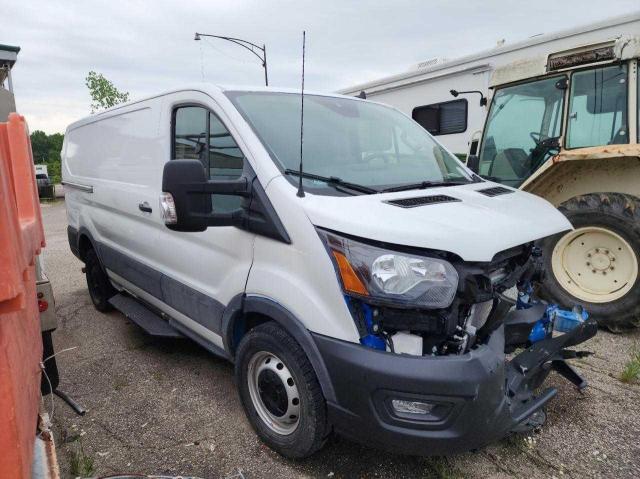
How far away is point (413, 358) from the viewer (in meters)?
1.91

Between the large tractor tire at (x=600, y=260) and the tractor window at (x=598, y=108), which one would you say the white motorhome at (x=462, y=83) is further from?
the large tractor tire at (x=600, y=260)

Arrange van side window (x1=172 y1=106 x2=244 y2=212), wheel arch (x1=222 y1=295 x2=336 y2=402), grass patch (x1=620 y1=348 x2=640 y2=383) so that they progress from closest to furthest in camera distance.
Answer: wheel arch (x1=222 y1=295 x2=336 y2=402)
van side window (x1=172 y1=106 x2=244 y2=212)
grass patch (x1=620 y1=348 x2=640 y2=383)

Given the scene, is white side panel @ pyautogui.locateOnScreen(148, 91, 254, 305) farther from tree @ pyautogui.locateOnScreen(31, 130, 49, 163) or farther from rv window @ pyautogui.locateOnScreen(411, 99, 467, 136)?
tree @ pyautogui.locateOnScreen(31, 130, 49, 163)

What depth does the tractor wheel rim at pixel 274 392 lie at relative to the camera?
2305mm

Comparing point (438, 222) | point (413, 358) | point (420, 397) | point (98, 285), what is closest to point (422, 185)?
point (438, 222)

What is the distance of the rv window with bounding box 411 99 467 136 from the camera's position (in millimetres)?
4699

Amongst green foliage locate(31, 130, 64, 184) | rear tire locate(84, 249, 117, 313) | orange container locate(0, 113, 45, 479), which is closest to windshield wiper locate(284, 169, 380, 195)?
orange container locate(0, 113, 45, 479)

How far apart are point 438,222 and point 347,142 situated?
1036mm

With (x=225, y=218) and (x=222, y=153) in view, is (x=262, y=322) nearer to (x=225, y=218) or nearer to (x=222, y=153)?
(x=225, y=218)

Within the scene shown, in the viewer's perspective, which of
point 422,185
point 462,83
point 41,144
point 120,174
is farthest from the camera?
point 41,144

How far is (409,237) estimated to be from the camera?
1.91m

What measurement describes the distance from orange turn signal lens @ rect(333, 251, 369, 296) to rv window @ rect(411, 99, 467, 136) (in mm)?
3133

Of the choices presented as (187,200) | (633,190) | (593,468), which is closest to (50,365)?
(187,200)

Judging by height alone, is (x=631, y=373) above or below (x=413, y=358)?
below
